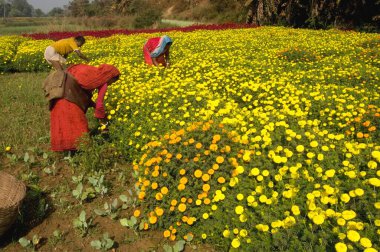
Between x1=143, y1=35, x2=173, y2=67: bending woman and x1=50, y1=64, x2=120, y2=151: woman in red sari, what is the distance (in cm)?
258

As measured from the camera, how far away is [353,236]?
1966 mm

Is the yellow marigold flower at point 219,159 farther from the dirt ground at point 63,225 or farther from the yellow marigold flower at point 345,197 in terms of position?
the yellow marigold flower at point 345,197

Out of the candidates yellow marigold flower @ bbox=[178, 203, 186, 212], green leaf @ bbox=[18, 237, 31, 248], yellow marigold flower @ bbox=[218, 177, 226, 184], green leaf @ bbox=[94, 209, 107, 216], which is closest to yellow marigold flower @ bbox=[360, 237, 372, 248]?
yellow marigold flower @ bbox=[218, 177, 226, 184]

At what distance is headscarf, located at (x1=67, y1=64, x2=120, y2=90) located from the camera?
14.6ft

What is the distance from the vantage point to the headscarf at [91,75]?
446cm

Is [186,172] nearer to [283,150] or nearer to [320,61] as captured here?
[283,150]

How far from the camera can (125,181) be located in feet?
13.5

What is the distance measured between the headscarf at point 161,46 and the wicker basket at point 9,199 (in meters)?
4.38

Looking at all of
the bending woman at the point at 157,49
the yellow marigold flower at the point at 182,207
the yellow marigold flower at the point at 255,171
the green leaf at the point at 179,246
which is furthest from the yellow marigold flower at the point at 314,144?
the bending woman at the point at 157,49

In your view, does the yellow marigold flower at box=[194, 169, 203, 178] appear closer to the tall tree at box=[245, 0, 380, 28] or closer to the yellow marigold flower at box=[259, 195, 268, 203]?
the yellow marigold flower at box=[259, 195, 268, 203]

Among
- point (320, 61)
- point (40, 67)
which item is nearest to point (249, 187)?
point (320, 61)

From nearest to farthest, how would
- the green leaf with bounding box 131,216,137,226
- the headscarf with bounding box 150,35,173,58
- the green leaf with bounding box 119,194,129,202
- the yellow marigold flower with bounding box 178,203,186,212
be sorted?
the yellow marigold flower with bounding box 178,203,186,212
the green leaf with bounding box 131,216,137,226
the green leaf with bounding box 119,194,129,202
the headscarf with bounding box 150,35,173,58

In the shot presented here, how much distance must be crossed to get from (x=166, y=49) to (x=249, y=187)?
16.9 feet

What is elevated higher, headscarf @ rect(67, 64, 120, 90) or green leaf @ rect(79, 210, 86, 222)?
headscarf @ rect(67, 64, 120, 90)
